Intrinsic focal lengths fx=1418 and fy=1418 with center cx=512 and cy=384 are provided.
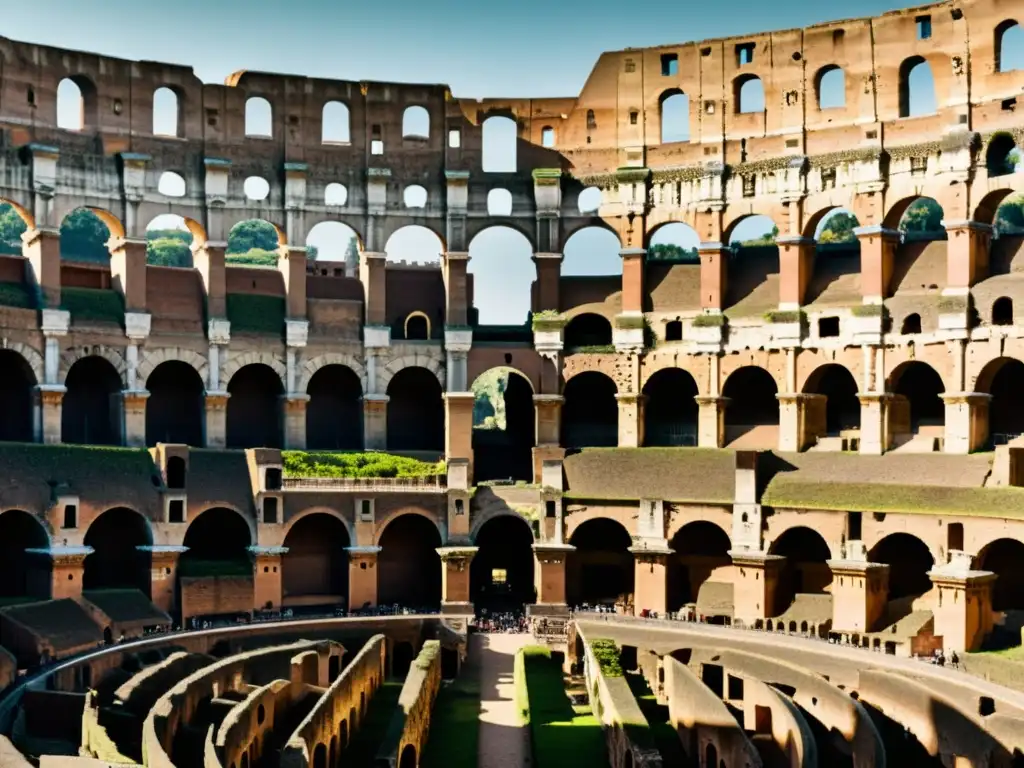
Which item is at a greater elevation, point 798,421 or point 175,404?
point 175,404

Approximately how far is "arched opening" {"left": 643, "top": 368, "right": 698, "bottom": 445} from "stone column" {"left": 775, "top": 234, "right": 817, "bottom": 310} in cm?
694

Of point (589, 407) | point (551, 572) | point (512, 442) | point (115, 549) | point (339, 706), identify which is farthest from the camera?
point (512, 442)

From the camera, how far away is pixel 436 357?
2869 inches

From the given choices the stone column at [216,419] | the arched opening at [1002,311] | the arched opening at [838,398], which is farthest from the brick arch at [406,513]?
the arched opening at [1002,311]

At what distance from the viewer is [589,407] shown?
7475cm

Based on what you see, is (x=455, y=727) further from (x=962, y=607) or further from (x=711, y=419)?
(x=711, y=419)

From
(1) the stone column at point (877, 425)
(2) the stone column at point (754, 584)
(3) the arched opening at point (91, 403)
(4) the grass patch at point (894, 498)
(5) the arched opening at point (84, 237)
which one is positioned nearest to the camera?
(4) the grass patch at point (894, 498)

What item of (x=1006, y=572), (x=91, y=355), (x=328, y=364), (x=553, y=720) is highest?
(x=91, y=355)

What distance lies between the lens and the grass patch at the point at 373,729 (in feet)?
146

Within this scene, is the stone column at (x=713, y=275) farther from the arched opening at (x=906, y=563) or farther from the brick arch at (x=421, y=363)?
the arched opening at (x=906, y=563)

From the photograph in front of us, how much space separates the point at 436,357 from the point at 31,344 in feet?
64.9

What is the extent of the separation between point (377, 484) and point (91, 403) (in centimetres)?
1507

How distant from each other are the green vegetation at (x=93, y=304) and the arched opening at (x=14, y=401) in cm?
356

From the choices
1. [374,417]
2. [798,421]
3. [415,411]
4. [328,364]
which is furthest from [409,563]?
[798,421]
